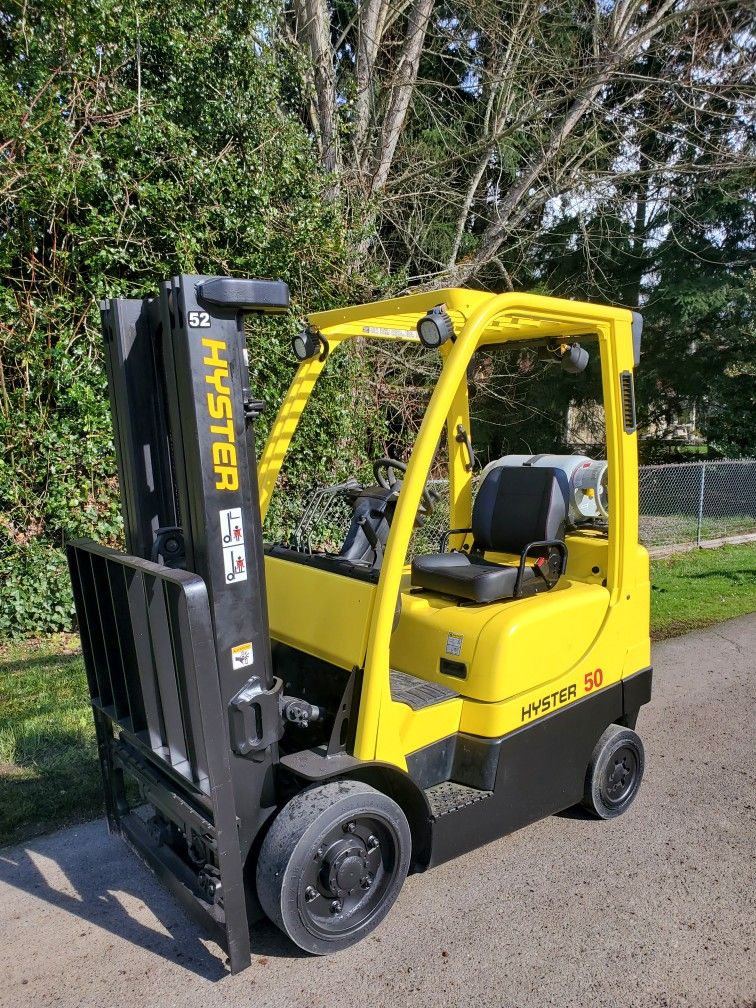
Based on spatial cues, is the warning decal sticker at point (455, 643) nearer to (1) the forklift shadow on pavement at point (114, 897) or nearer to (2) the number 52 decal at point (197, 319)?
(1) the forklift shadow on pavement at point (114, 897)

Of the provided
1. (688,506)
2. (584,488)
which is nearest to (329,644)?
(584,488)

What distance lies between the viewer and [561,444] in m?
13.9

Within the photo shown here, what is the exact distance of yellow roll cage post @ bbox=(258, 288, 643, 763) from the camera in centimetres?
275

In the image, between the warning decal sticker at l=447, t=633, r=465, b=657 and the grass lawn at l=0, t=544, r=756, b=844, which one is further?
the grass lawn at l=0, t=544, r=756, b=844

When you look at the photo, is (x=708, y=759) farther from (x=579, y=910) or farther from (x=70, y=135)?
(x=70, y=135)

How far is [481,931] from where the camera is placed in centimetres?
297

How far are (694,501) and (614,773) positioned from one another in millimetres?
7760

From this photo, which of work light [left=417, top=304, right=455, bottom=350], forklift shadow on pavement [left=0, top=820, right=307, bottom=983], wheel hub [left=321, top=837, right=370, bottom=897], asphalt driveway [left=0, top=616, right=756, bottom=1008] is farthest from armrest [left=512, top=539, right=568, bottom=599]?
forklift shadow on pavement [left=0, top=820, right=307, bottom=983]

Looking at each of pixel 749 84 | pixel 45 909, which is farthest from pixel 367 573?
pixel 749 84

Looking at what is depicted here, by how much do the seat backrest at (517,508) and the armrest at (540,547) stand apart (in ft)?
0.27

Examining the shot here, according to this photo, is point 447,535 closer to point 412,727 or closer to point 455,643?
point 455,643

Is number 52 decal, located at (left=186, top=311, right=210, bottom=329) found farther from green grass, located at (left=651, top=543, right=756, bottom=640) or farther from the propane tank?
green grass, located at (left=651, top=543, right=756, bottom=640)

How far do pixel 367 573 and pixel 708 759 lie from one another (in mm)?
2871

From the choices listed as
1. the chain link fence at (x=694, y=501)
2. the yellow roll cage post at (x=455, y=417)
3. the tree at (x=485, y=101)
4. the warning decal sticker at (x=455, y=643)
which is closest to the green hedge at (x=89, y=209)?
the tree at (x=485, y=101)
